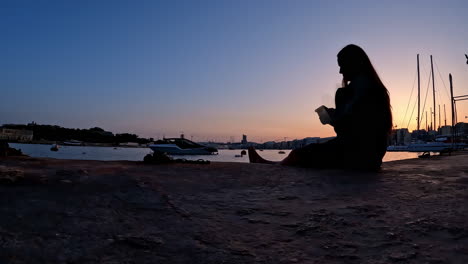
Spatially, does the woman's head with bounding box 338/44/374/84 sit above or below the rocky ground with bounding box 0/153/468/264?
above

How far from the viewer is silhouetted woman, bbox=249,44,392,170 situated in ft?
13.8

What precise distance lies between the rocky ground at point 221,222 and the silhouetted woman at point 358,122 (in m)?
1.45

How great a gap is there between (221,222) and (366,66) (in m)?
3.60

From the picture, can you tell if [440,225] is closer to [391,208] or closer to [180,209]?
[391,208]

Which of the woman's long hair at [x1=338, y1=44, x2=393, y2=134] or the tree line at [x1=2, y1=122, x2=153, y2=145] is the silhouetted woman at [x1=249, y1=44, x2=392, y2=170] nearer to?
the woman's long hair at [x1=338, y1=44, x2=393, y2=134]

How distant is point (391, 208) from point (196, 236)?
129 centimetres

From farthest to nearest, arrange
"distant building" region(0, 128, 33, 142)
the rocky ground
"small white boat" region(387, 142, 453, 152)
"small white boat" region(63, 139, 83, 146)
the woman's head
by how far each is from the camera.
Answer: "small white boat" region(63, 139, 83, 146)
"distant building" region(0, 128, 33, 142)
"small white boat" region(387, 142, 453, 152)
the woman's head
the rocky ground

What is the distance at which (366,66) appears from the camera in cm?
434

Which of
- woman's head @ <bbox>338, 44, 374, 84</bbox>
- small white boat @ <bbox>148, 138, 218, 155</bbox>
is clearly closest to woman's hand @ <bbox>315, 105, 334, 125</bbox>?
woman's head @ <bbox>338, 44, 374, 84</bbox>

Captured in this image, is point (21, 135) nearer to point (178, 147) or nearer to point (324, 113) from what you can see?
point (178, 147)

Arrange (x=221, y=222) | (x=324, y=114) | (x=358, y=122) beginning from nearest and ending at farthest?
1. (x=221, y=222)
2. (x=358, y=122)
3. (x=324, y=114)

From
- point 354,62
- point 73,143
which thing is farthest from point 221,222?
point 73,143

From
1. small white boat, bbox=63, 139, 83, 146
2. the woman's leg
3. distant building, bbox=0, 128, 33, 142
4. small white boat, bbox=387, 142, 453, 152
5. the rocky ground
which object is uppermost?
distant building, bbox=0, 128, 33, 142

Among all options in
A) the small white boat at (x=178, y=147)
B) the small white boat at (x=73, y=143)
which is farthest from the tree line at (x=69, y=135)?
the small white boat at (x=178, y=147)
